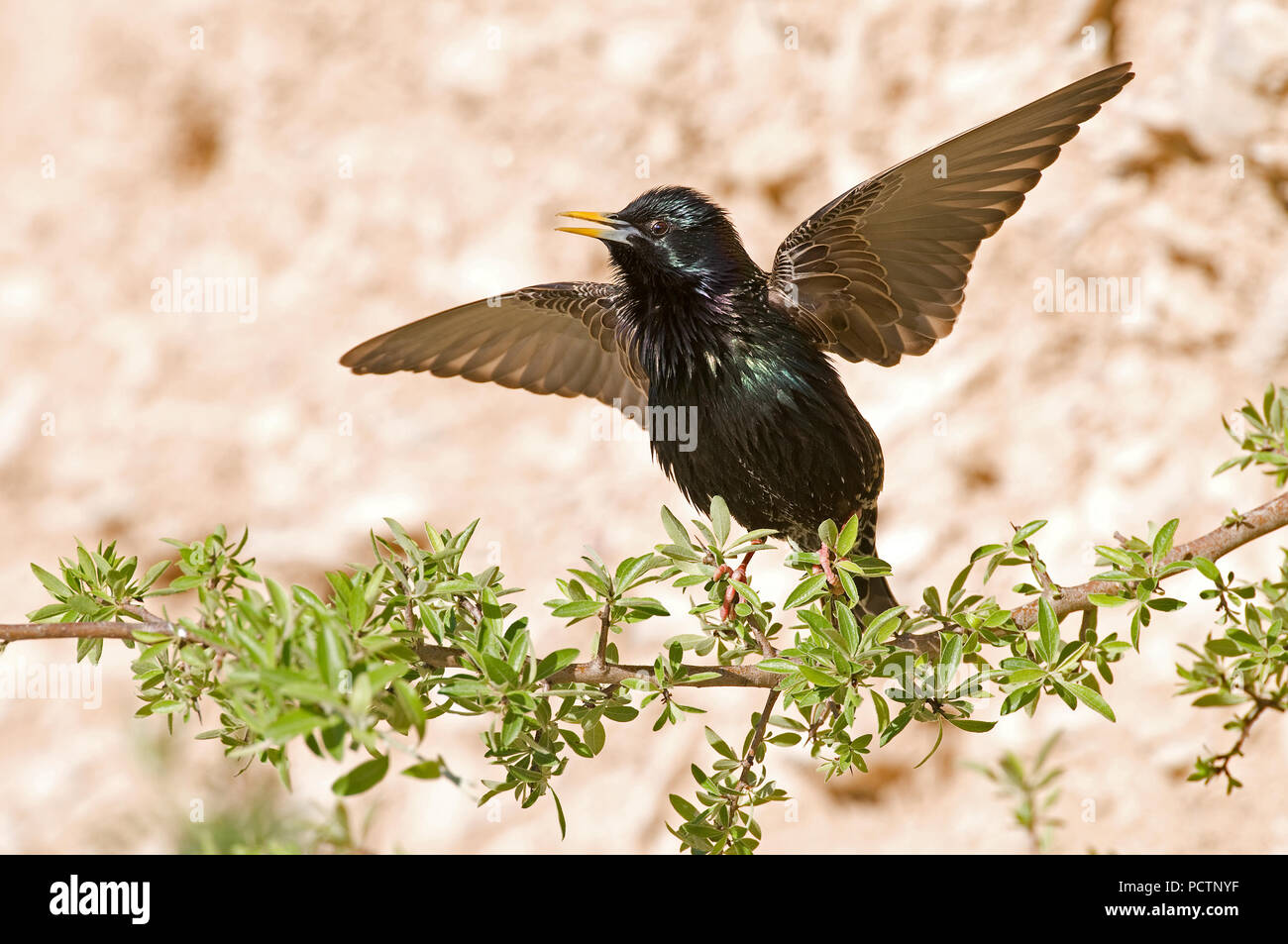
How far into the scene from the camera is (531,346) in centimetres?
204

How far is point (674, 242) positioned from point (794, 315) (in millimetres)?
231

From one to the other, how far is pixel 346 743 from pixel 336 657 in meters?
0.07

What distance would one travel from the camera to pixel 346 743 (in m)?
0.75

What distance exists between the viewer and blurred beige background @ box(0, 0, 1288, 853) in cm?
295

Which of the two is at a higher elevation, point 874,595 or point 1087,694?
point 874,595

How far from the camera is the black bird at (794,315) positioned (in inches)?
62.4

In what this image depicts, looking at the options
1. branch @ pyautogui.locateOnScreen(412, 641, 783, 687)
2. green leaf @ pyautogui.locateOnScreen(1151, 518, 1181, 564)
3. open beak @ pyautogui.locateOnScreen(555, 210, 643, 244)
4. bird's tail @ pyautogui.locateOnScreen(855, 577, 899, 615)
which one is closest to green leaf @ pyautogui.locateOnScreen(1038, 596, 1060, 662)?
green leaf @ pyautogui.locateOnScreen(1151, 518, 1181, 564)

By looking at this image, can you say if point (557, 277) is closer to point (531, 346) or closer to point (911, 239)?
point (531, 346)

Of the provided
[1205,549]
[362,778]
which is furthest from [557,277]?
[362,778]

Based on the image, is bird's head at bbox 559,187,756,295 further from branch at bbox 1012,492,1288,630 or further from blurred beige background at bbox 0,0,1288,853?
blurred beige background at bbox 0,0,1288,853

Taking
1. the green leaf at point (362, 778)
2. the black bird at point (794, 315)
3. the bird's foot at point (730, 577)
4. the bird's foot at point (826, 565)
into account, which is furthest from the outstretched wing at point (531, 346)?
the green leaf at point (362, 778)

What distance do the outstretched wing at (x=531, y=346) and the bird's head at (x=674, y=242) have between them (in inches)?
5.3

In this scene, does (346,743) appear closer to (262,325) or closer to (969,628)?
(969,628)
